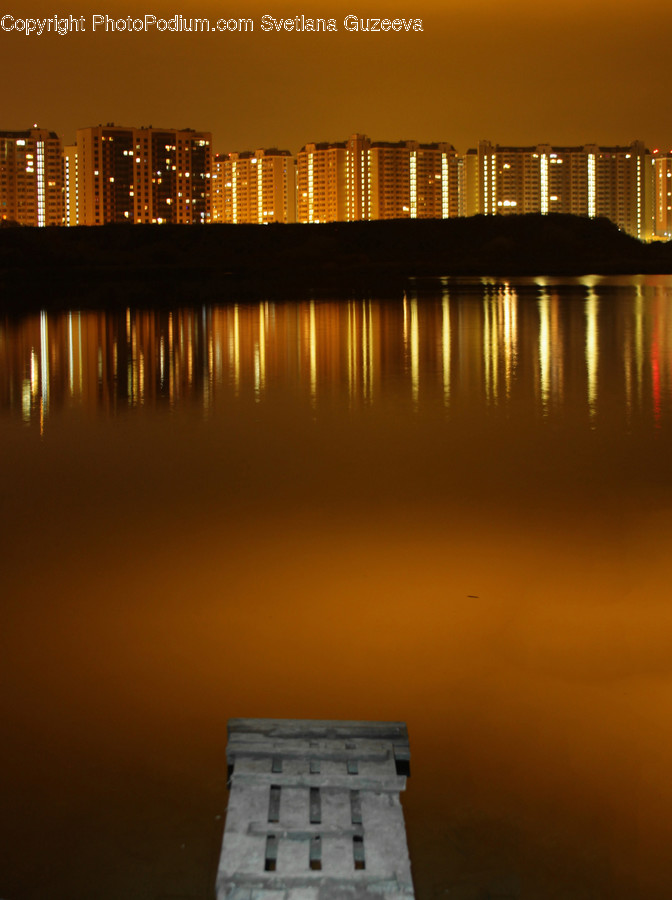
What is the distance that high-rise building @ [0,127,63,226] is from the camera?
165 m

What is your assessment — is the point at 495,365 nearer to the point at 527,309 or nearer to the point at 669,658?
the point at 669,658

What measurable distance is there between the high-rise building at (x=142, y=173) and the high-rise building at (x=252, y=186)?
16072mm

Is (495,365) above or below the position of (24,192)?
below

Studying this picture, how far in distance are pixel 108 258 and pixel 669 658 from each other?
81.2 m

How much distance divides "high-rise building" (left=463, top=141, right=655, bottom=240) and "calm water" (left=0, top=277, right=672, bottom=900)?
162 m

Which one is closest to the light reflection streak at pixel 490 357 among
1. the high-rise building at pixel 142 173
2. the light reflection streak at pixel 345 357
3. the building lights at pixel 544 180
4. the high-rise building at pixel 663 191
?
the light reflection streak at pixel 345 357

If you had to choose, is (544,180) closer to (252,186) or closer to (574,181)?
(574,181)

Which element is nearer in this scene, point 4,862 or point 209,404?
point 4,862

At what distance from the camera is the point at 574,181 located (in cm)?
17525

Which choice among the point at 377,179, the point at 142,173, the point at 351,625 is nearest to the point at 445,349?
the point at 351,625

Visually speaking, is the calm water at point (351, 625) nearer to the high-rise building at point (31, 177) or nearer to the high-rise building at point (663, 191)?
the high-rise building at point (31, 177)

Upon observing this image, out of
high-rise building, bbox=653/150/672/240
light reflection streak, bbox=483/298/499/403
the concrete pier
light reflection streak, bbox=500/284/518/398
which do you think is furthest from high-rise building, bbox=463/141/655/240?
the concrete pier

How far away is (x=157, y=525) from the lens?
7.37 meters

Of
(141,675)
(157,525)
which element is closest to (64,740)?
(141,675)
